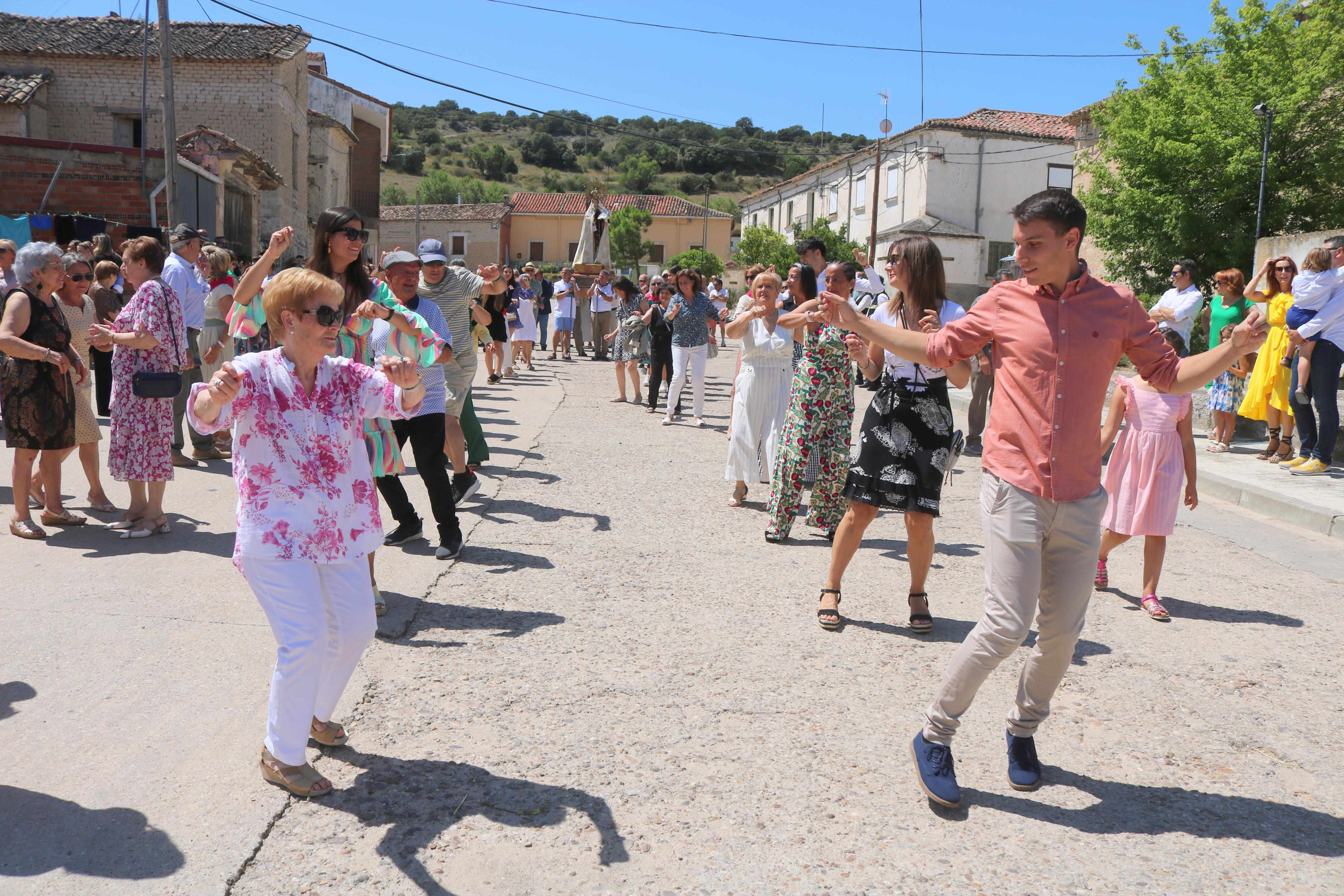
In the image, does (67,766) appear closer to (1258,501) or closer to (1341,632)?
(1341,632)

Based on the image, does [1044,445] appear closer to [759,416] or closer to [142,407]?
[759,416]

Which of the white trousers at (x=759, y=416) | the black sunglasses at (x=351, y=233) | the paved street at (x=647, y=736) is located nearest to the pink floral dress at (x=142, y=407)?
the paved street at (x=647, y=736)

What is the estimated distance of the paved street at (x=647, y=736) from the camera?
2.79 m

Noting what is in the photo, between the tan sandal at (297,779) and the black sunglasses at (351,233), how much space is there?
8.34ft

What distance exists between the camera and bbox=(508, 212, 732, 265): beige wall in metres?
79.1

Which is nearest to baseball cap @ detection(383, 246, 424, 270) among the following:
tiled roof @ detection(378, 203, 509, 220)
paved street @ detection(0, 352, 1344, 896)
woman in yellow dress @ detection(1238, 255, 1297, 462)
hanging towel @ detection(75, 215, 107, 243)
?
paved street @ detection(0, 352, 1344, 896)

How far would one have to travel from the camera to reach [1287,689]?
4.29 metres

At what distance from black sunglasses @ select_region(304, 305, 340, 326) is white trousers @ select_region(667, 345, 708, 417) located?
9252mm

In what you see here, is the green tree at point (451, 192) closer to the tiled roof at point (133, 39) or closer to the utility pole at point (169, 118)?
the tiled roof at point (133, 39)

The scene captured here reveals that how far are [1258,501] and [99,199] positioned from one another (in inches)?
798

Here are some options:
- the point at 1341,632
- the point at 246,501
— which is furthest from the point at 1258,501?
the point at 246,501

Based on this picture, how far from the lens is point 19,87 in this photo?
2669 cm

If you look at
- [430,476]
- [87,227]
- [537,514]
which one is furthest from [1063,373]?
[87,227]

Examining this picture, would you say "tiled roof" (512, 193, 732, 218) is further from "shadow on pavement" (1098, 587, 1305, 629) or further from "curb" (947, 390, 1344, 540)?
"shadow on pavement" (1098, 587, 1305, 629)
